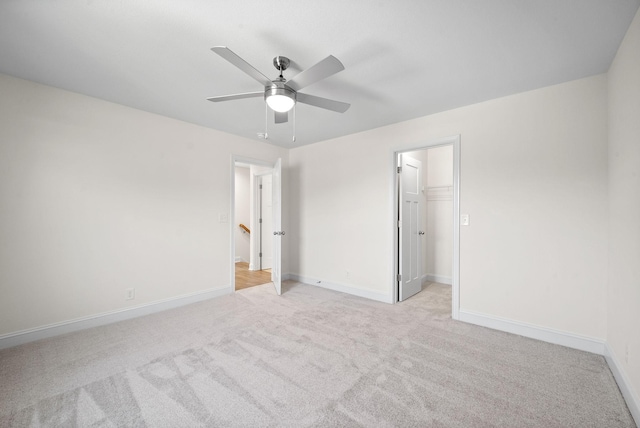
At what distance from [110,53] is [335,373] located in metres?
3.07

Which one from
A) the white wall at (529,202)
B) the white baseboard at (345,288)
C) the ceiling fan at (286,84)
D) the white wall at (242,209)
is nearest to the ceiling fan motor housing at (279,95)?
the ceiling fan at (286,84)

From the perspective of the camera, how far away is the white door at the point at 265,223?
5.77 m

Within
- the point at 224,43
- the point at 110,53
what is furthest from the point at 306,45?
the point at 110,53

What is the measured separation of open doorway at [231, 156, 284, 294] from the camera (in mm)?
4289

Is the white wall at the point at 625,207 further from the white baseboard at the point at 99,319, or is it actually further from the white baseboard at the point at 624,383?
the white baseboard at the point at 99,319

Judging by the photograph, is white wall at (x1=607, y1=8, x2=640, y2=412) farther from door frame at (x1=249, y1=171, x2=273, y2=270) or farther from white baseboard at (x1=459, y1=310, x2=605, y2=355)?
door frame at (x1=249, y1=171, x2=273, y2=270)

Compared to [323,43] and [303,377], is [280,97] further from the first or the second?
[303,377]

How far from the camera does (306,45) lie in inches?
74.3

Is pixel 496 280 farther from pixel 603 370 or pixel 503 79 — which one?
pixel 503 79

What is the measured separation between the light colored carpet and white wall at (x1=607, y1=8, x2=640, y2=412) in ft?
1.23

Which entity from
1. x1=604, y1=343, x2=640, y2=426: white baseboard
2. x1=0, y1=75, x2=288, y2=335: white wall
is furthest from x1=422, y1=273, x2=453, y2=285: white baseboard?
x1=0, y1=75, x2=288, y2=335: white wall

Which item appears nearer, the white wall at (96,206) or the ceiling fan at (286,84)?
the ceiling fan at (286,84)

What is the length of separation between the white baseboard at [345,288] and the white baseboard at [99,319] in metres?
1.46

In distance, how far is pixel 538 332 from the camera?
254 centimetres
